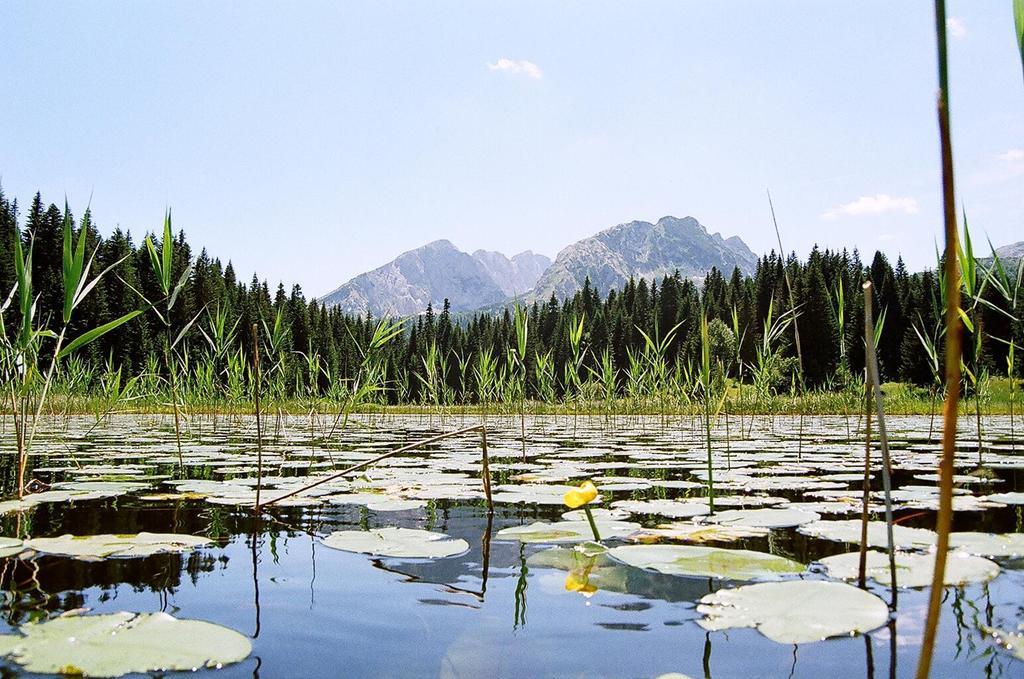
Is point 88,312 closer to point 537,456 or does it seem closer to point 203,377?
point 203,377

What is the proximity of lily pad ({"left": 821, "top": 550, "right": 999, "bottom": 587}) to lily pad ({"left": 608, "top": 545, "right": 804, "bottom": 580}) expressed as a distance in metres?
Answer: 0.12

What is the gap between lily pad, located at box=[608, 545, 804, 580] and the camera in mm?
1845

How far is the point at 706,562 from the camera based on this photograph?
192cm

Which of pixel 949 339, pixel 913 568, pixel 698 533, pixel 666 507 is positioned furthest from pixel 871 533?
pixel 949 339

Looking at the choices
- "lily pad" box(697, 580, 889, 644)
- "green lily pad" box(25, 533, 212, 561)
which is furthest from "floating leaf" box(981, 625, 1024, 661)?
"green lily pad" box(25, 533, 212, 561)

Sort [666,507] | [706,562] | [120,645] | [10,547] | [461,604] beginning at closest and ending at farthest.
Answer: [120,645], [461,604], [706,562], [10,547], [666,507]

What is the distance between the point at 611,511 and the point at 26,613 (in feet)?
7.09

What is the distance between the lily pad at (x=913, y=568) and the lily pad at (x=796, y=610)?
0.34 meters

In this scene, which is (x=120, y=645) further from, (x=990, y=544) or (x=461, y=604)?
(x=990, y=544)

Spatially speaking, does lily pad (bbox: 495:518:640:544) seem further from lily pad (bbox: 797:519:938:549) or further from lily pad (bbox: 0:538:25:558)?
lily pad (bbox: 0:538:25:558)

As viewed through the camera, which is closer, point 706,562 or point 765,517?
point 706,562

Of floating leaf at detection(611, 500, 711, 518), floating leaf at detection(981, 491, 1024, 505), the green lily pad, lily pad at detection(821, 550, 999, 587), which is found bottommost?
floating leaf at detection(981, 491, 1024, 505)

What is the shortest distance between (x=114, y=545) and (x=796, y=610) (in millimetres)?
2000

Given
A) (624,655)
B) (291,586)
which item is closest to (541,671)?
(624,655)
